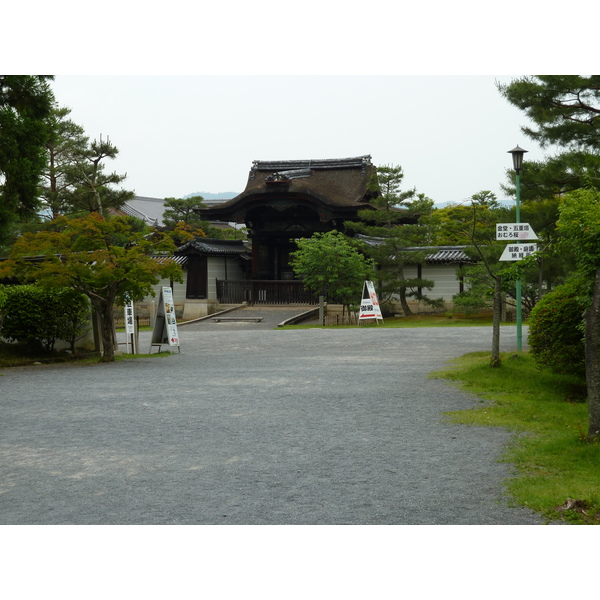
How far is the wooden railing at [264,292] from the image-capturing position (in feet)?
103

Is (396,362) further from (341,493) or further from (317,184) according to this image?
(317,184)

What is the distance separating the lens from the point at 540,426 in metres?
7.54

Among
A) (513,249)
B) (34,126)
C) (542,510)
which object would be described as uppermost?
(34,126)

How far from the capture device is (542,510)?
4738 millimetres

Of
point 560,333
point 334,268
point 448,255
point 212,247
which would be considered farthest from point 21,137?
point 212,247

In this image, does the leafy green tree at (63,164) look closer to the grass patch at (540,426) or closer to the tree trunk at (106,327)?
the tree trunk at (106,327)

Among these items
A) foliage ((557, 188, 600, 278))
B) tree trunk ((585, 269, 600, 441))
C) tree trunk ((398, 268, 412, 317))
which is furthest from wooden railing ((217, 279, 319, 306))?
tree trunk ((585, 269, 600, 441))

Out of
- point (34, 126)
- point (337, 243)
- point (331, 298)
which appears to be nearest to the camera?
point (34, 126)

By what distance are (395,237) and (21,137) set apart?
1717 centimetres

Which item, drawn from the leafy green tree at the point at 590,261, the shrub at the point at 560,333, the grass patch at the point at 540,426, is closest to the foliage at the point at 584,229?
the leafy green tree at the point at 590,261

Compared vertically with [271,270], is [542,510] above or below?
below

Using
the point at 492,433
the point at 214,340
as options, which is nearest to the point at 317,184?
the point at 214,340

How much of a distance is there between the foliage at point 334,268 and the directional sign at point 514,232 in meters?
13.2

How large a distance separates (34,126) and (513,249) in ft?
29.5
